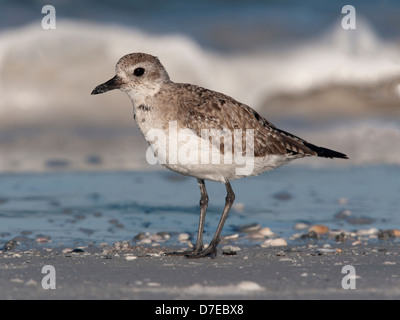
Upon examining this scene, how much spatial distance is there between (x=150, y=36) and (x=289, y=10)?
3393mm

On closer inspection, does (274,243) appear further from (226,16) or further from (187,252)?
(226,16)

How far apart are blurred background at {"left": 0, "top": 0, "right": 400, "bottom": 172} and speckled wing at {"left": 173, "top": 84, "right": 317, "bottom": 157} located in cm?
544

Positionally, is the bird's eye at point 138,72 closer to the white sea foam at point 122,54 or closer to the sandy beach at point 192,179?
the sandy beach at point 192,179

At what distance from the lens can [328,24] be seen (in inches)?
651

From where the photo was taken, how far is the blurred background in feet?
44.1

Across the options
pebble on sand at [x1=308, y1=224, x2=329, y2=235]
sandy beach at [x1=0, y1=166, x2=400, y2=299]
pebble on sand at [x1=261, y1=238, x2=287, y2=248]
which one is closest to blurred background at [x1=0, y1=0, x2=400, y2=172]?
sandy beach at [x1=0, y1=166, x2=400, y2=299]

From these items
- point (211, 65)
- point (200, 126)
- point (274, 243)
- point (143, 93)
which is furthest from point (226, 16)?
point (200, 126)

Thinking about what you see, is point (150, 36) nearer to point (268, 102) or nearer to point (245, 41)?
point (245, 41)

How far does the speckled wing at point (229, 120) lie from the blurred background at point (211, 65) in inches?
214

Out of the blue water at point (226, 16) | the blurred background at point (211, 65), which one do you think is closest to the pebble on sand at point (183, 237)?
the blurred background at point (211, 65)

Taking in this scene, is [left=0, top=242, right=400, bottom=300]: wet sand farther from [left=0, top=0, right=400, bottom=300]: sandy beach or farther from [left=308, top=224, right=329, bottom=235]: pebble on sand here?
[left=308, top=224, right=329, bottom=235]: pebble on sand

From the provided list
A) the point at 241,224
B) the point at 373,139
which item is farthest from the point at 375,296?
the point at 373,139

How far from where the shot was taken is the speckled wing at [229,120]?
21.8 feet
